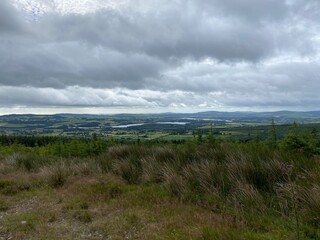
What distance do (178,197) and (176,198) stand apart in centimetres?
10

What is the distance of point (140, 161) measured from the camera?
11.1 meters

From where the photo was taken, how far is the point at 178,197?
7441 millimetres

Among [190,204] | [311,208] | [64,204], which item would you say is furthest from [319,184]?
[64,204]

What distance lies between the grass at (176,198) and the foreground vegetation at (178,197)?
0.06 ft

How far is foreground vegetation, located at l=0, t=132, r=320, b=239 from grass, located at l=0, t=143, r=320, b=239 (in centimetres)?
2

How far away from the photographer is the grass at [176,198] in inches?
201

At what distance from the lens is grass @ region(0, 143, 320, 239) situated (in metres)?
5.12

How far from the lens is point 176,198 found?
7.36 metres

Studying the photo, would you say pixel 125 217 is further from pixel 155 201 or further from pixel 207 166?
pixel 207 166

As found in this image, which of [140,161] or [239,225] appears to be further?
[140,161]

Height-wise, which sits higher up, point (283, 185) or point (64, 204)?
point (283, 185)

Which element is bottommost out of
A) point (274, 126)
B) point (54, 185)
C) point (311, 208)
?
point (54, 185)

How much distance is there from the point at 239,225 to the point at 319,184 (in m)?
1.90

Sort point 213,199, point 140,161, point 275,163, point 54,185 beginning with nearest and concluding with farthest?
point 213,199, point 275,163, point 54,185, point 140,161
